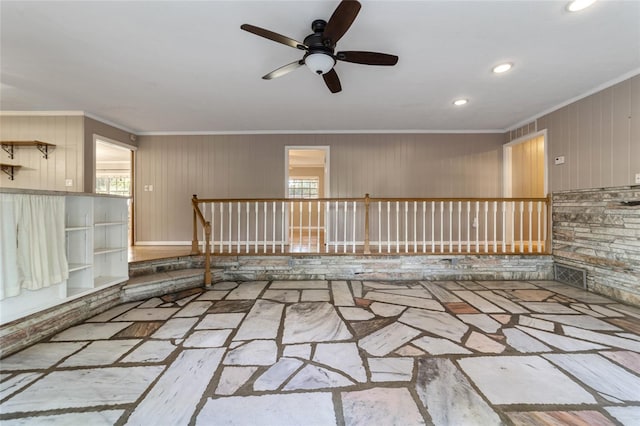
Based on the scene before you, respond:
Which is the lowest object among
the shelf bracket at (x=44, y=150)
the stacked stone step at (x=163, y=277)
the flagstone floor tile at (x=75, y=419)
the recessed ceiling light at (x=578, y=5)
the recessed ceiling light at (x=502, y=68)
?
the flagstone floor tile at (x=75, y=419)

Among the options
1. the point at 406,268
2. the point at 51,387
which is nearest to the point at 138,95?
the point at 51,387

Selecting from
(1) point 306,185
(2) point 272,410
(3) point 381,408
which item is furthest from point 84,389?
(1) point 306,185

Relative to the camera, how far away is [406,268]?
4.05m

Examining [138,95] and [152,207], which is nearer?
[138,95]

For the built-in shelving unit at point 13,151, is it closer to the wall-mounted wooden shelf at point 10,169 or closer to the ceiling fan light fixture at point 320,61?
the wall-mounted wooden shelf at point 10,169

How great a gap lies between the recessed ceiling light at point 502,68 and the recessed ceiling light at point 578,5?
78 cm

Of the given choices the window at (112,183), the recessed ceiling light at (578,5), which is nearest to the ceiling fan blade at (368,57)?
the recessed ceiling light at (578,5)

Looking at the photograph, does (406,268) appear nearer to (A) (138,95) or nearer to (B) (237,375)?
(B) (237,375)

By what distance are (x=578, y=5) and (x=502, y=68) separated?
909 millimetres

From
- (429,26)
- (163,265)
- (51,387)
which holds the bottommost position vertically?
(51,387)

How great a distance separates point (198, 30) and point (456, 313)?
12.5ft

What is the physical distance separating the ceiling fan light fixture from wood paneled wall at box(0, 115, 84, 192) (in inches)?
173

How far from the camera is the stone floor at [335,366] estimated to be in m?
1.42

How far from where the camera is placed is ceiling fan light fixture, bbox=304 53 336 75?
6.65ft
